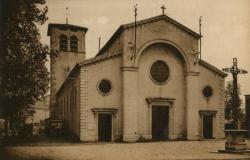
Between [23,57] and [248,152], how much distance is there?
9.99 m

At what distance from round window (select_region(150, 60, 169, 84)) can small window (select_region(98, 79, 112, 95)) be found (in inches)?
122

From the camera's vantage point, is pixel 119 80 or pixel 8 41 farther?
pixel 119 80

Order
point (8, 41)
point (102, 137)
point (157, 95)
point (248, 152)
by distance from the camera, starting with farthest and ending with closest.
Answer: point (157, 95)
point (102, 137)
point (248, 152)
point (8, 41)

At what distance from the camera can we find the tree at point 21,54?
13.9 metres

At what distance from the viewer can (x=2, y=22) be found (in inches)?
504

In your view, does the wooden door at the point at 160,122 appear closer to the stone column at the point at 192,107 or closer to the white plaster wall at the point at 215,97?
the stone column at the point at 192,107

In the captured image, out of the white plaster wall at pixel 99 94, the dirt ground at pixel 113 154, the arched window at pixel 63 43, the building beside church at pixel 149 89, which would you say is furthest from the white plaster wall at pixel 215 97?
the arched window at pixel 63 43

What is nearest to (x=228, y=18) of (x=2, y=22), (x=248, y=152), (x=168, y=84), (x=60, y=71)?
(x=248, y=152)

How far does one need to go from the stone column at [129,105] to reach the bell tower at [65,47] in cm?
1531

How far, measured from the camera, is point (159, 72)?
25562 millimetres

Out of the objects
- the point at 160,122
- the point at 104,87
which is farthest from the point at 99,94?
the point at 160,122

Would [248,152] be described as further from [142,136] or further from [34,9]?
[34,9]

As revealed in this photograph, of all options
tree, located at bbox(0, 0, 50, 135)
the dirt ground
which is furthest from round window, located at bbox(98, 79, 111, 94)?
tree, located at bbox(0, 0, 50, 135)

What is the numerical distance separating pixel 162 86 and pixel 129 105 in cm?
292
